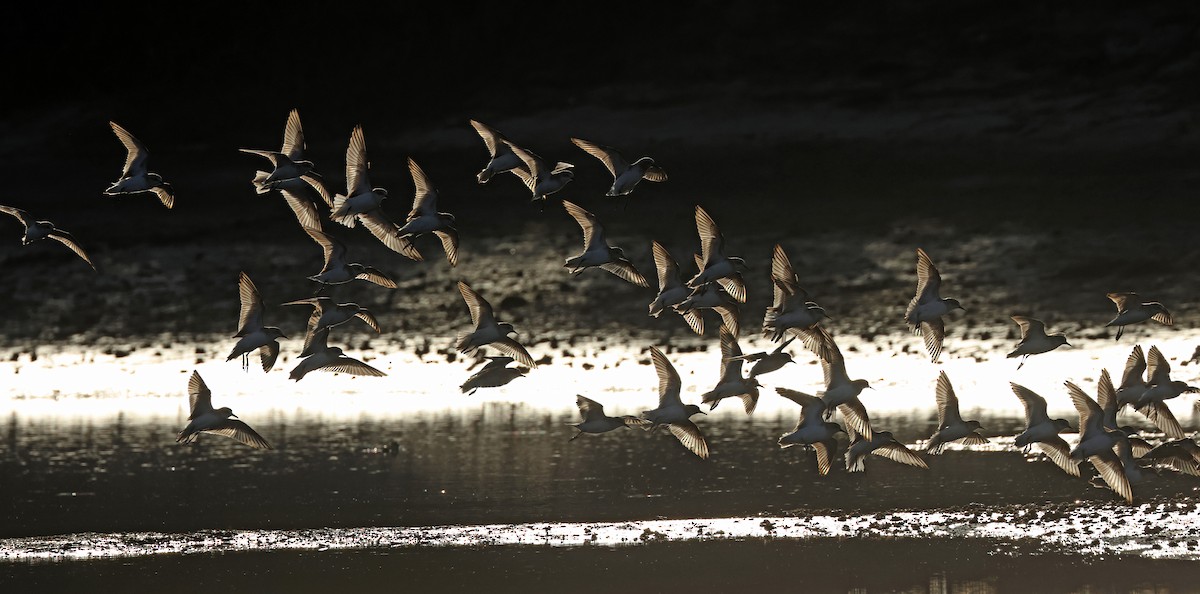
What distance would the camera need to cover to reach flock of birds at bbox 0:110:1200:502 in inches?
834

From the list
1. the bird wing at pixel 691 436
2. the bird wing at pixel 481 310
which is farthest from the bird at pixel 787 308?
the bird wing at pixel 481 310

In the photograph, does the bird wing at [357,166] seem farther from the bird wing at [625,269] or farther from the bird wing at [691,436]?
the bird wing at [691,436]

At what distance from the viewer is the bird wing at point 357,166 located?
838 inches

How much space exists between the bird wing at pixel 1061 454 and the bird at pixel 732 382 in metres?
3.38

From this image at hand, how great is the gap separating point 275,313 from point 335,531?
1094cm

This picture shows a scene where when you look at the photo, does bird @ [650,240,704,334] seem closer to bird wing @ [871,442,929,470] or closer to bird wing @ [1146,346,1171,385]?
bird wing @ [871,442,929,470]

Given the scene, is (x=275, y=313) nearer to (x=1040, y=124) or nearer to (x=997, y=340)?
(x=997, y=340)

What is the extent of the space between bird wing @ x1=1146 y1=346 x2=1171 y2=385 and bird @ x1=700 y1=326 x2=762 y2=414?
Answer: 4496mm

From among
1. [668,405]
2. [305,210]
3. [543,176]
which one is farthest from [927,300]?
[305,210]

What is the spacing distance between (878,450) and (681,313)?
2780mm

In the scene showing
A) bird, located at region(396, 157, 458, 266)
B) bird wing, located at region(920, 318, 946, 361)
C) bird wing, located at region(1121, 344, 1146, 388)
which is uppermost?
bird, located at region(396, 157, 458, 266)

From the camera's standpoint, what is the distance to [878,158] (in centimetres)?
3947

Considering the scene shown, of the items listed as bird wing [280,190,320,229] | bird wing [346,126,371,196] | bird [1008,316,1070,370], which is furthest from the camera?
bird wing [280,190,320,229]

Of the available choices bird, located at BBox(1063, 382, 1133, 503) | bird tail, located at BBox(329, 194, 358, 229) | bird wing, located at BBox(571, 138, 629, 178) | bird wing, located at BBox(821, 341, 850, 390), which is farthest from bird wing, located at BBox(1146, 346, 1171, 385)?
bird tail, located at BBox(329, 194, 358, 229)
